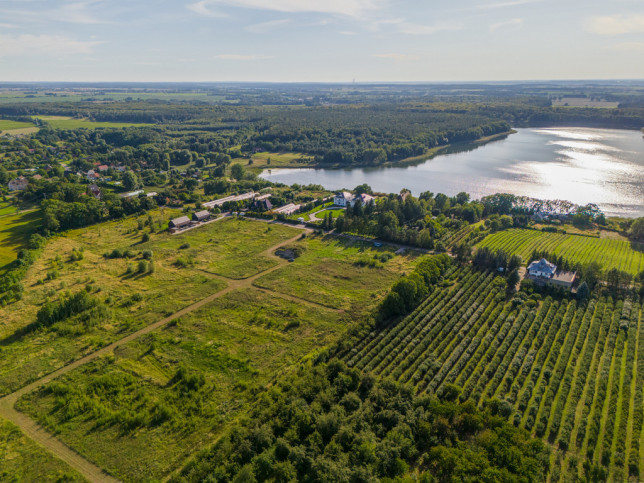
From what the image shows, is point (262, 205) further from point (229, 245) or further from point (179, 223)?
point (229, 245)

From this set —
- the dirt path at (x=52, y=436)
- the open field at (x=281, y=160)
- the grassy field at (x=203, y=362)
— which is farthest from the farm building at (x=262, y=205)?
the open field at (x=281, y=160)

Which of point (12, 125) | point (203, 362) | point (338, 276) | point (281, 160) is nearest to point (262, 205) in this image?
point (338, 276)

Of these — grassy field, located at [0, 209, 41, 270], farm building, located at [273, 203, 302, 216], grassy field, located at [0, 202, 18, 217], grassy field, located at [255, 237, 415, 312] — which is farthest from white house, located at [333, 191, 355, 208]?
grassy field, located at [0, 202, 18, 217]

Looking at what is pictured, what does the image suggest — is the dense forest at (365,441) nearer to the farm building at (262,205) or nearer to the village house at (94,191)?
the farm building at (262,205)

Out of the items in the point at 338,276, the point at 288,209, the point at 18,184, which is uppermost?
the point at 18,184

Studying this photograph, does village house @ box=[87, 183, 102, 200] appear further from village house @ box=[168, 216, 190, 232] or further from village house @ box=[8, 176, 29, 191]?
village house @ box=[168, 216, 190, 232]

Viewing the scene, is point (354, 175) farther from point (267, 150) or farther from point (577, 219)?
point (577, 219)
